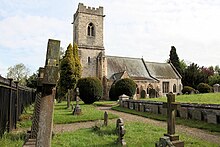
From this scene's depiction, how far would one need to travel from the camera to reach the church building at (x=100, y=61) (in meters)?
36.8

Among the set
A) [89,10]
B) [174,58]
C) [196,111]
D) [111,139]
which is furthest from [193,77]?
[111,139]

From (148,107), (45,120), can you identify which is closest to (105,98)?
(148,107)

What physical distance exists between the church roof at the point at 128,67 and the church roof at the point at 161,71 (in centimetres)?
165

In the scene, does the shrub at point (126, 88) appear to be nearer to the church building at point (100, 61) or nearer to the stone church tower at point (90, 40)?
the church building at point (100, 61)

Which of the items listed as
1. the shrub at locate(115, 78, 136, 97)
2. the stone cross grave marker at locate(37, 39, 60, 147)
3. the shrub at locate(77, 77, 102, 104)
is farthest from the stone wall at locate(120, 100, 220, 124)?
the shrub at locate(115, 78, 136, 97)

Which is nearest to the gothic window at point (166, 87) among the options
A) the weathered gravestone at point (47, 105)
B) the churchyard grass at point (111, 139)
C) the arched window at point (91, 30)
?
the arched window at point (91, 30)

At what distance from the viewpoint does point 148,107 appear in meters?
16.0

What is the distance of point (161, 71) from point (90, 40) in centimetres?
1693

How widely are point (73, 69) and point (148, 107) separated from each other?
9795 mm

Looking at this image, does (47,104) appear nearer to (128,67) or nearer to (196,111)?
(196,111)

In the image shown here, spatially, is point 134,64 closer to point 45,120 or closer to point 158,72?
point 158,72

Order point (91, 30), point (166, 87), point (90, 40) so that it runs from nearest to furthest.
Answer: point (90, 40) < point (91, 30) < point (166, 87)

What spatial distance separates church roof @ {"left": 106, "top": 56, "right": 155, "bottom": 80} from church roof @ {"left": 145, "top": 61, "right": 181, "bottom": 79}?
165cm

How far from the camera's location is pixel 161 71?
45.0 metres
